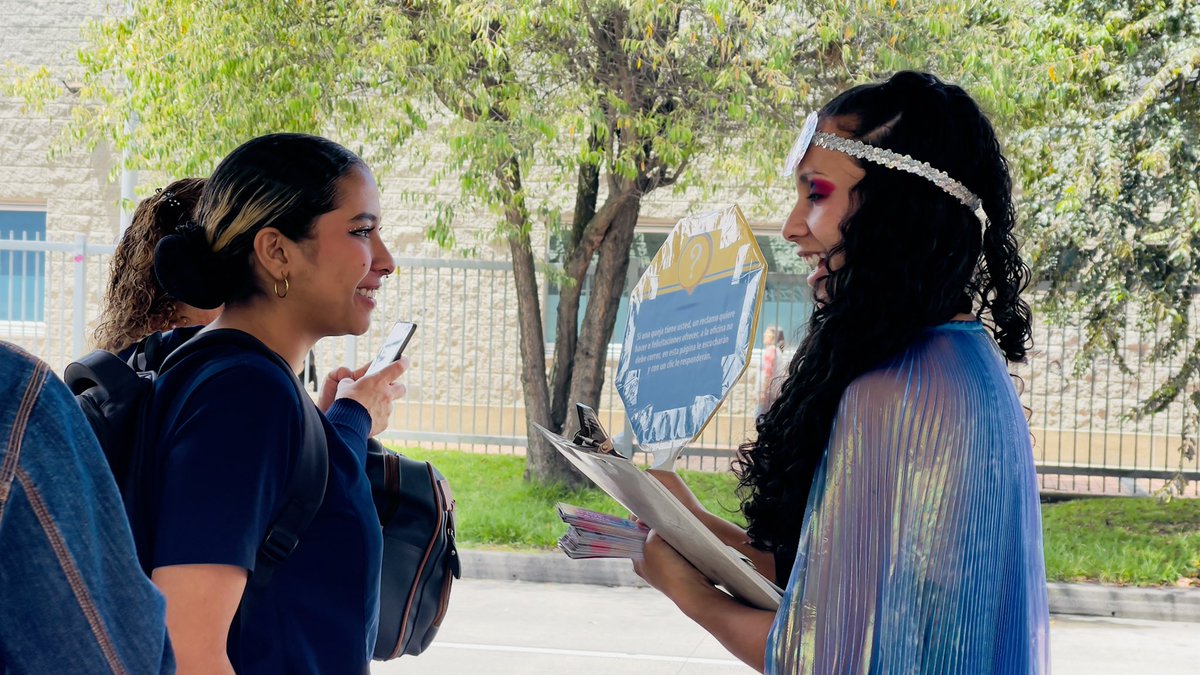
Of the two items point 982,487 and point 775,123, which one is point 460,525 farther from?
point 982,487

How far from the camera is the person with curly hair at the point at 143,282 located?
293 centimetres

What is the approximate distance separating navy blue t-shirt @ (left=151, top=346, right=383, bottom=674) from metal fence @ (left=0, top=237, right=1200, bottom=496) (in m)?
9.71

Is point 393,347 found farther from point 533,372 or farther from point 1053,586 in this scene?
point 533,372

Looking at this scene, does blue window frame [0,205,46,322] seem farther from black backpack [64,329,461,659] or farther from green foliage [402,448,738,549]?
black backpack [64,329,461,659]

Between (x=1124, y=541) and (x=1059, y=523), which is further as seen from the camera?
(x=1059, y=523)

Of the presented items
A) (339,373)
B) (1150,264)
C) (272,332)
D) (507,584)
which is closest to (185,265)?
(272,332)

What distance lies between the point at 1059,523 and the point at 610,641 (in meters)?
5.17

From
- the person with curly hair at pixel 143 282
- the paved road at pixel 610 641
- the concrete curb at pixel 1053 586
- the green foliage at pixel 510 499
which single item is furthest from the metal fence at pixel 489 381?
the person with curly hair at pixel 143 282

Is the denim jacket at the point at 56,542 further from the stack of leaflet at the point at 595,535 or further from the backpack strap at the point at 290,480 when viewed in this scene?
the stack of leaflet at the point at 595,535

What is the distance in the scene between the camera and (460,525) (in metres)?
9.65

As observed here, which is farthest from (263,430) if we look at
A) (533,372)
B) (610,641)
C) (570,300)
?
(570,300)

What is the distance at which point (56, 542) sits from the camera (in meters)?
0.86

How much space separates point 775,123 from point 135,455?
8257 mm

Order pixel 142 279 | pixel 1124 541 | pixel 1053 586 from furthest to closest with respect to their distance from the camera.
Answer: pixel 1124 541 < pixel 1053 586 < pixel 142 279
